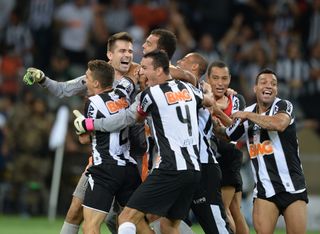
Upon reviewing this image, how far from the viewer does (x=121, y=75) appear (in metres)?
12.4

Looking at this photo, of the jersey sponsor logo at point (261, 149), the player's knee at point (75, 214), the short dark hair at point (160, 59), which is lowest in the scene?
the player's knee at point (75, 214)

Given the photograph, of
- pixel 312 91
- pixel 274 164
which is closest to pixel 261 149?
pixel 274 164

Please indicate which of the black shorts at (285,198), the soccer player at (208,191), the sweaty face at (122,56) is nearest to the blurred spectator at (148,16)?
the sweaty face at (122,56)

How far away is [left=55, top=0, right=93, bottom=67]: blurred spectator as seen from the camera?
22.1 metres

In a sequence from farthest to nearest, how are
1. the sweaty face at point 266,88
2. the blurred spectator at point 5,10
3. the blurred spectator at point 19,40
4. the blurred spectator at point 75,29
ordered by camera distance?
the blurred spectator at point 5,10 → the blurred spectator at point 19,40 → the blurred spectator at point 75,29 → the sweaty face at point 266,88

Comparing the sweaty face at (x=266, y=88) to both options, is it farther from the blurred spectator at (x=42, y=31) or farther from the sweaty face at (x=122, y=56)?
the blurred spectator at (x=42, y=31)

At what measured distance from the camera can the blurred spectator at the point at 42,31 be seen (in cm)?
2220

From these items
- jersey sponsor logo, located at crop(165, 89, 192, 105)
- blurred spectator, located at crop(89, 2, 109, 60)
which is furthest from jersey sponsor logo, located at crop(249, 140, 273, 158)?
blurred spectator, located at crop(89, 2, 109, 60)

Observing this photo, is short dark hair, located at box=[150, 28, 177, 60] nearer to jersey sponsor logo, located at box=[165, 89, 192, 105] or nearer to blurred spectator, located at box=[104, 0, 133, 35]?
jersey sponsor logo, located at box=[165, 89, 192, 105]

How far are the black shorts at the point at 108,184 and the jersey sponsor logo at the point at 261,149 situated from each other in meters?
1.32

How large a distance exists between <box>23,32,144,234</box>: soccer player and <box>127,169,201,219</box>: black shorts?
3.94ft

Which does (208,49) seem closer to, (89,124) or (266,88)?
(266,88)

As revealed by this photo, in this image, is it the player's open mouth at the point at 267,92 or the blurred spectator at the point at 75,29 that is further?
the blurred spectator at the point at 75,29

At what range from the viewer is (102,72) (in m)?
11.8
